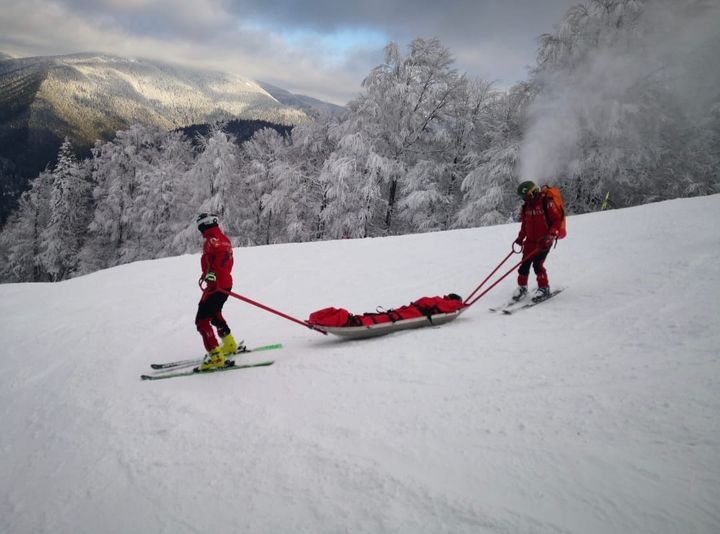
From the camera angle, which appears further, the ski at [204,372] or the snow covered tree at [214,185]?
the snow covered tree at [214,185]

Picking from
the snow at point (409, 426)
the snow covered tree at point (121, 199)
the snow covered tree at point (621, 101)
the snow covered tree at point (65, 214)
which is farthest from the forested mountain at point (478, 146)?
the snow at point (409, 426)

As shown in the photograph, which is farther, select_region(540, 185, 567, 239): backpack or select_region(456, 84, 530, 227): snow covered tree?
select_region(456, 84, 530, 227): snow covered tree

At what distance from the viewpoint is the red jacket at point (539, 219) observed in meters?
5.68

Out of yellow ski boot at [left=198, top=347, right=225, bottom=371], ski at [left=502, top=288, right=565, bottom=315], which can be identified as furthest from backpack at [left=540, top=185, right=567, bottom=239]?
yellow ski boot at [left=198, top=347, right=225, bottom=371]

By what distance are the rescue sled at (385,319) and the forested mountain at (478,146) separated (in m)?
12.9

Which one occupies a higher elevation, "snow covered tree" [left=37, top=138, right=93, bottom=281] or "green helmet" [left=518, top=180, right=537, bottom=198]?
"snow covered tree" [left=37, top=138, right=93, bottom=281]

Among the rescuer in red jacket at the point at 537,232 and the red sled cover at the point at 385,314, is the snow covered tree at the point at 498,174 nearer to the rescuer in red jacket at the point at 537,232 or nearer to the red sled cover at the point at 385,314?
the rescuer in red jacket at the point at 537,232

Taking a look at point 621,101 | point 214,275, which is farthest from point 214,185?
point 214,275

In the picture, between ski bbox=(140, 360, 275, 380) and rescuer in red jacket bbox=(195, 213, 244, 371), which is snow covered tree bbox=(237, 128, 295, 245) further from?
ski bbox=(140, 360, 275, 380)

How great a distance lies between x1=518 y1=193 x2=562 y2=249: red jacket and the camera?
5.68m

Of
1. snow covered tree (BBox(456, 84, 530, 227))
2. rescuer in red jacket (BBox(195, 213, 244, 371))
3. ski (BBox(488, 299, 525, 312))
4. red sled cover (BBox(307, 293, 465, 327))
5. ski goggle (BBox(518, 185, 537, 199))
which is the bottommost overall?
ski (BBox(488, 299, 525, 312))

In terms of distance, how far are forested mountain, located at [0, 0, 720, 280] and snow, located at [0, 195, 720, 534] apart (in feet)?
38.9

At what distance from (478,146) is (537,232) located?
17.1 metres

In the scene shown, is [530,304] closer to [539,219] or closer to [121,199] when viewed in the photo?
[539,219]
